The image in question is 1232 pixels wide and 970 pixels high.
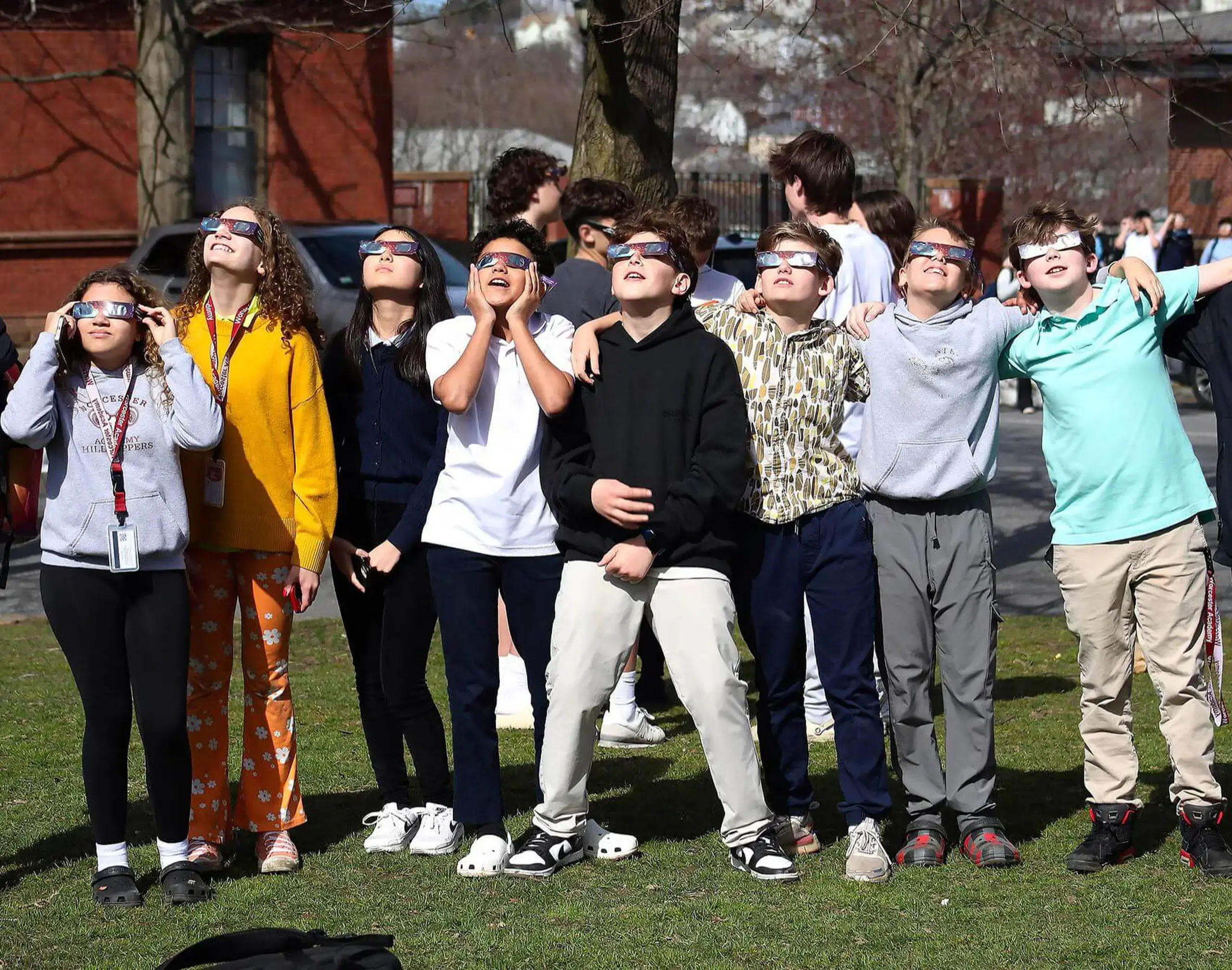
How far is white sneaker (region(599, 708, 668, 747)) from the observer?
6832mm

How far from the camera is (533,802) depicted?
593cm

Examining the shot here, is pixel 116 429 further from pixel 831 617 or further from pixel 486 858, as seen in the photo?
pixel 831 617

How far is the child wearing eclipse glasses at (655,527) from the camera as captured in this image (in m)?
4.83

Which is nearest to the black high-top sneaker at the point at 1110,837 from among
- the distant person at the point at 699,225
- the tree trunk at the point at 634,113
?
the distant person at the point at 699,225

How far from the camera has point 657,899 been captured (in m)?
4.83

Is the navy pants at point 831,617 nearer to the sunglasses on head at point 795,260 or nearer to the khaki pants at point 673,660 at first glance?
the khaki pants at point 673,660

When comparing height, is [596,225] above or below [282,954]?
above

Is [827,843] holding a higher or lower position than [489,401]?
lower

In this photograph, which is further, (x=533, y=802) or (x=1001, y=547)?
(x=1001, y=547)

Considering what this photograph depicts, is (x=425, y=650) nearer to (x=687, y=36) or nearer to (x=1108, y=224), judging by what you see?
(x=1108, y=224)

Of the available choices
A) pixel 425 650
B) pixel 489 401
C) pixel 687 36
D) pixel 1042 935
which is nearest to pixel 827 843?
pixel 1042 935

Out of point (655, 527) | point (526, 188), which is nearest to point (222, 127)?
point (526, 188)

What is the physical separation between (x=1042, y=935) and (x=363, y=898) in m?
1.92

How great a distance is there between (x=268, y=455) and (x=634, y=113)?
4.66 m
